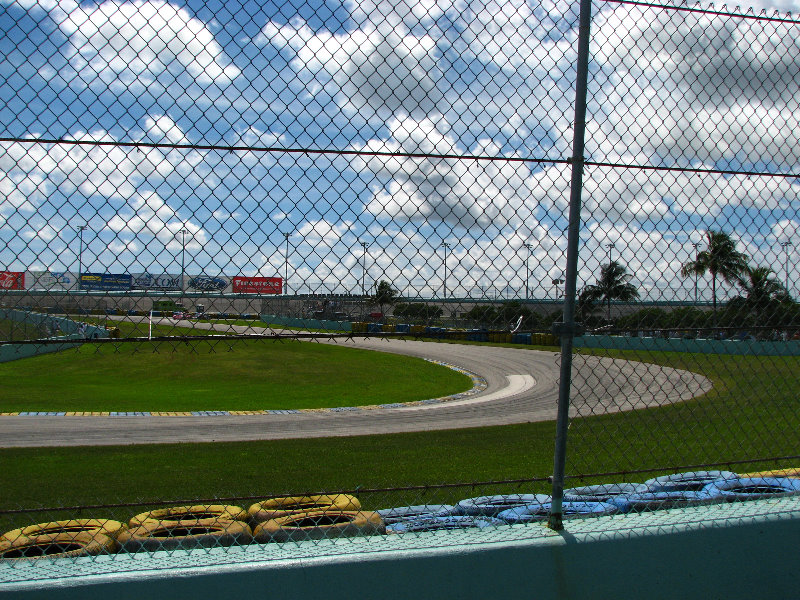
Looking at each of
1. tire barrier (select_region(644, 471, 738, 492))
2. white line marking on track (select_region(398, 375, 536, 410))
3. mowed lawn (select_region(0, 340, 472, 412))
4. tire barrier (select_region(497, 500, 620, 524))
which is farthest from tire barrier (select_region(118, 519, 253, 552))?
white line marking on track (select_region(398, 375, 536, 410))

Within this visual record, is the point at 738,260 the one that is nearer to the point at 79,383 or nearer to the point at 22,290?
the point at 22,290

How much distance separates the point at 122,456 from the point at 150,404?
939 cm

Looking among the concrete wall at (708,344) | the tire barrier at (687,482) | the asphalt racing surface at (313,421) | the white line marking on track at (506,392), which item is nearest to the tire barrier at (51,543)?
the concrete wall at (708,344)

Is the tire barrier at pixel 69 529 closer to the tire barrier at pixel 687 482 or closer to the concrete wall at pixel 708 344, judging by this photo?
the concrete wall at pixel 708 344

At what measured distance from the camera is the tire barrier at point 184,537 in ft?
9.62

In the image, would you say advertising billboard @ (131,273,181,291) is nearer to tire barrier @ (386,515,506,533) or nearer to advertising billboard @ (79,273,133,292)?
advertising billboard @ (79,273,133,292)

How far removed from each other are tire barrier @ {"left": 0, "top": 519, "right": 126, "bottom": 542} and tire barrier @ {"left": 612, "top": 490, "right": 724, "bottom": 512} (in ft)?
8.72

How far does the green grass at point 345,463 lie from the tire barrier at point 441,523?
11.9 ft

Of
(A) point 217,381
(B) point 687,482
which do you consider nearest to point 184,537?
(B) point 687,482

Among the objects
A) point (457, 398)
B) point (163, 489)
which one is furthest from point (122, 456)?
point (457, 398)

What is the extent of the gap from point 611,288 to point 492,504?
1455 mm

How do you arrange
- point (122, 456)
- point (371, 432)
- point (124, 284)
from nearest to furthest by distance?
point (124, 284)
point (122, 456)
point (371, 432)

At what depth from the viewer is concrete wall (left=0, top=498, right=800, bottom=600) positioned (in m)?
2.37

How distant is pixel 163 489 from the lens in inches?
332
